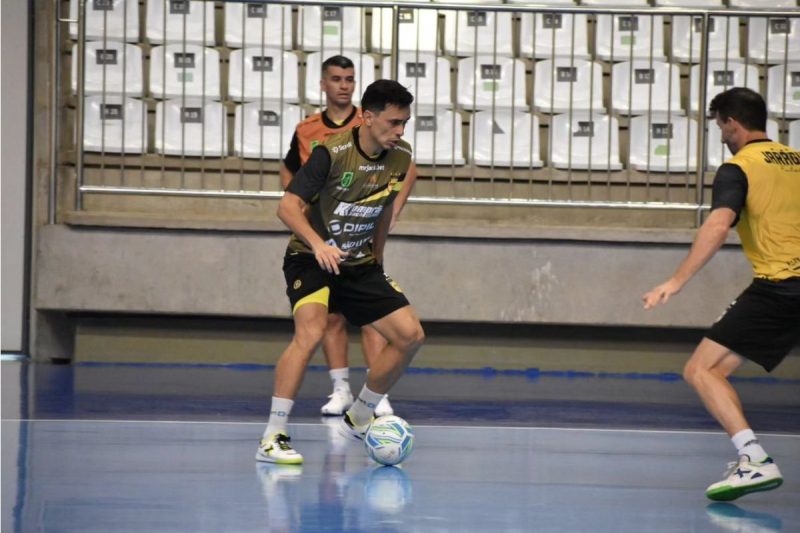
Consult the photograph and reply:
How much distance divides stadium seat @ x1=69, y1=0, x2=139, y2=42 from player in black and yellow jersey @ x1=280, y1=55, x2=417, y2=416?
3.79 m

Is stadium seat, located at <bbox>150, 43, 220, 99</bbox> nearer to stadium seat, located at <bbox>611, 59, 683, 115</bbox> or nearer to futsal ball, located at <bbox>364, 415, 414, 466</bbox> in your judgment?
stadium seat, located at <bbox>611, 59, 683, 115</bbox>

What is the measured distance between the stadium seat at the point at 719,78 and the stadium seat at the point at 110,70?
4.64m

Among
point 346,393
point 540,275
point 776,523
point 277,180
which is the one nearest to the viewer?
point 776,523

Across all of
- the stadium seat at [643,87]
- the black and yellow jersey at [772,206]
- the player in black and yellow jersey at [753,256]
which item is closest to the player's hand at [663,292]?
the player in black and yellow jersey at [753,256]

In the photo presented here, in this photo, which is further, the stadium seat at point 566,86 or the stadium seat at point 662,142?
the stadium seat at point 566,86

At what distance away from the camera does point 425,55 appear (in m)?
11.1

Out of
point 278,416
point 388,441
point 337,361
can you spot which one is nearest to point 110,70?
point 337,361

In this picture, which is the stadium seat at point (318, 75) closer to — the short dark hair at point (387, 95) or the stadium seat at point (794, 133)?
the stadium seat at point (794, 133)

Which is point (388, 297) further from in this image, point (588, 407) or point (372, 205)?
point (588, 407)

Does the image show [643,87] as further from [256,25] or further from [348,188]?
[348,188]

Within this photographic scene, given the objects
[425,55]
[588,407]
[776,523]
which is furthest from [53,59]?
[776,523]

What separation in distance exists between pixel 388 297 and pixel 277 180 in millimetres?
5052

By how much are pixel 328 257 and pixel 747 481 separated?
6.39ft

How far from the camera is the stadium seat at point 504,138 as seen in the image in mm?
10891
